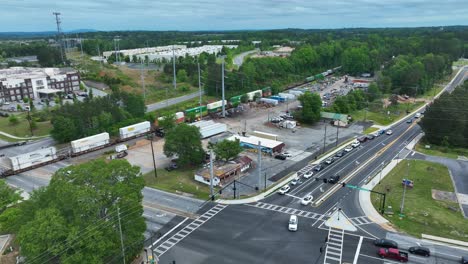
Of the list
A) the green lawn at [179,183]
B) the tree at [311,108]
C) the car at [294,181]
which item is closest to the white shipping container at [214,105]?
the tree at [311,108]

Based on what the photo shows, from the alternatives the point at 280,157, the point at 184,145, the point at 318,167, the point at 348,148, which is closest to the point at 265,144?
the point at 280,157

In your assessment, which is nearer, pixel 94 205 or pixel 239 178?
pixel 94 205

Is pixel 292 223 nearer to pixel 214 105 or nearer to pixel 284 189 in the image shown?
pixel 284 189

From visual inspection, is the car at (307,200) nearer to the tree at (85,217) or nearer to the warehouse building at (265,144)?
the warehouse building at (265,144)

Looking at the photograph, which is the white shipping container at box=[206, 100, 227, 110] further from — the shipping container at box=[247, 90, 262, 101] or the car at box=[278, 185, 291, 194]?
the car at box=[278, 185, 291, 194]

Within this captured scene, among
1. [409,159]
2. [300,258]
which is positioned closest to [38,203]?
[300,258]

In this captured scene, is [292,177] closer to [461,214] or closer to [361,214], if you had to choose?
[361,214]

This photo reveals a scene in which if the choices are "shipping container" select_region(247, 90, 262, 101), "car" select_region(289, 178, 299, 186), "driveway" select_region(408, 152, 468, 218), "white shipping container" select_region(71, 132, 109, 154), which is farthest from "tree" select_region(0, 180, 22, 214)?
"shipping container" select_region(247, 90, 262, 101)
